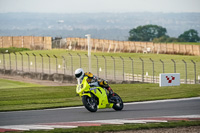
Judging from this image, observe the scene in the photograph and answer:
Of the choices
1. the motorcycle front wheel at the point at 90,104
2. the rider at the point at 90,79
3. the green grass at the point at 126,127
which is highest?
the rider at the point at 90,79

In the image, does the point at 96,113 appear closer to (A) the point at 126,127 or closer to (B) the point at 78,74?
(B) the point at 78,74

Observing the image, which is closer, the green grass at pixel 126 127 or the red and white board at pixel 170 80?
the green grass at pixel 126 127

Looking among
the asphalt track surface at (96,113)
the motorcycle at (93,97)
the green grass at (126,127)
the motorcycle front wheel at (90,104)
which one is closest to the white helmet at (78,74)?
the motorcycle at (93,97)

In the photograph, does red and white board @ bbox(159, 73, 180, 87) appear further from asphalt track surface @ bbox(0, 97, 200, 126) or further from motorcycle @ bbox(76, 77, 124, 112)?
motorcycle @ bbox(76, 77, 124, 112)

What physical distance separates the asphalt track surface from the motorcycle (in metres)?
0.29

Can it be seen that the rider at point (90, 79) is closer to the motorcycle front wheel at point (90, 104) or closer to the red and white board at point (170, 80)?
the motorcycle front wheel at point (90, 104)

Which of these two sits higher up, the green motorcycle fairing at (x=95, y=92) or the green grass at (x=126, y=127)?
the green motorcycle fairing at (x=95, y=92)

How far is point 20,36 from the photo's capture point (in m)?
119

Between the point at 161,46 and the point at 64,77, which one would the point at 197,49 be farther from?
the point at 64,77

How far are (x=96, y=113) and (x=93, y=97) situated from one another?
0.60m

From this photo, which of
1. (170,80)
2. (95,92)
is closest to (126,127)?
(95,92)

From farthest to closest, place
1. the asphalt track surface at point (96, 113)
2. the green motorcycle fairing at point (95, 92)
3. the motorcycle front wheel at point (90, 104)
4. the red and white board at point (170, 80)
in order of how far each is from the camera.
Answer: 1. the red and white board at point (170, 80)
2. the motorcycle front wheel at point (90, 104)
3. the green motorcycle fairing at point (95, 92)
4. the asphalt track surface at point (96, 113)

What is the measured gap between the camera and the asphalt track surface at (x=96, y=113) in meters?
18.0

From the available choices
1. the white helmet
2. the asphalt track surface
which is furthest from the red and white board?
the white helmet
